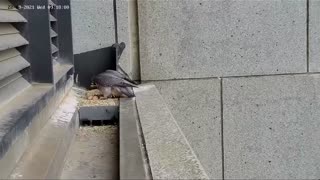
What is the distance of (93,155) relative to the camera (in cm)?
233

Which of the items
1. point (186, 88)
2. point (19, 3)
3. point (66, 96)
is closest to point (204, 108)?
point (186, 88)

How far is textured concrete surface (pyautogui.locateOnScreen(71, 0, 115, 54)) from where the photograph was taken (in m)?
3.94

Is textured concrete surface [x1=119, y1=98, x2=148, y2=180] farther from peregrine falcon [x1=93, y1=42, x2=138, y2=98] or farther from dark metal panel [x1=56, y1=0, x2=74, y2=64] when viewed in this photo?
dark metal panel [x1=56, y1=0, x2=74, y2=64]

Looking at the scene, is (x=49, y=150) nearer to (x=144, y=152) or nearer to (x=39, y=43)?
(x=144, y=152)

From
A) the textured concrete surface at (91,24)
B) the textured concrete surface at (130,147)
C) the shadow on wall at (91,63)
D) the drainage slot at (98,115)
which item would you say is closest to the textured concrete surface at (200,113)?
the shadow on wall at (91,63)

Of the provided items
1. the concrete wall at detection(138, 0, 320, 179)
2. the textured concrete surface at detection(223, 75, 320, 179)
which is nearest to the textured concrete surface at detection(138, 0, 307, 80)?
the concrete wall at detection(138, 0, 320, 179)

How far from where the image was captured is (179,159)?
1845 mm

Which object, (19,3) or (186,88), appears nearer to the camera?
(19,3)

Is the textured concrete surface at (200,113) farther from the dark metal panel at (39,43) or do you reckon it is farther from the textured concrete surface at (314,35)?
the dark metal panel at (39,43)

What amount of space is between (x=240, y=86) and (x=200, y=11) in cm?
71

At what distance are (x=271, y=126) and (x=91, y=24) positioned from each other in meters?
1.75

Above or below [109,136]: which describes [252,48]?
above

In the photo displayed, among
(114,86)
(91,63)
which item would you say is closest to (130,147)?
(114,86)

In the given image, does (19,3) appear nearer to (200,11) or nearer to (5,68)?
(5,68)
